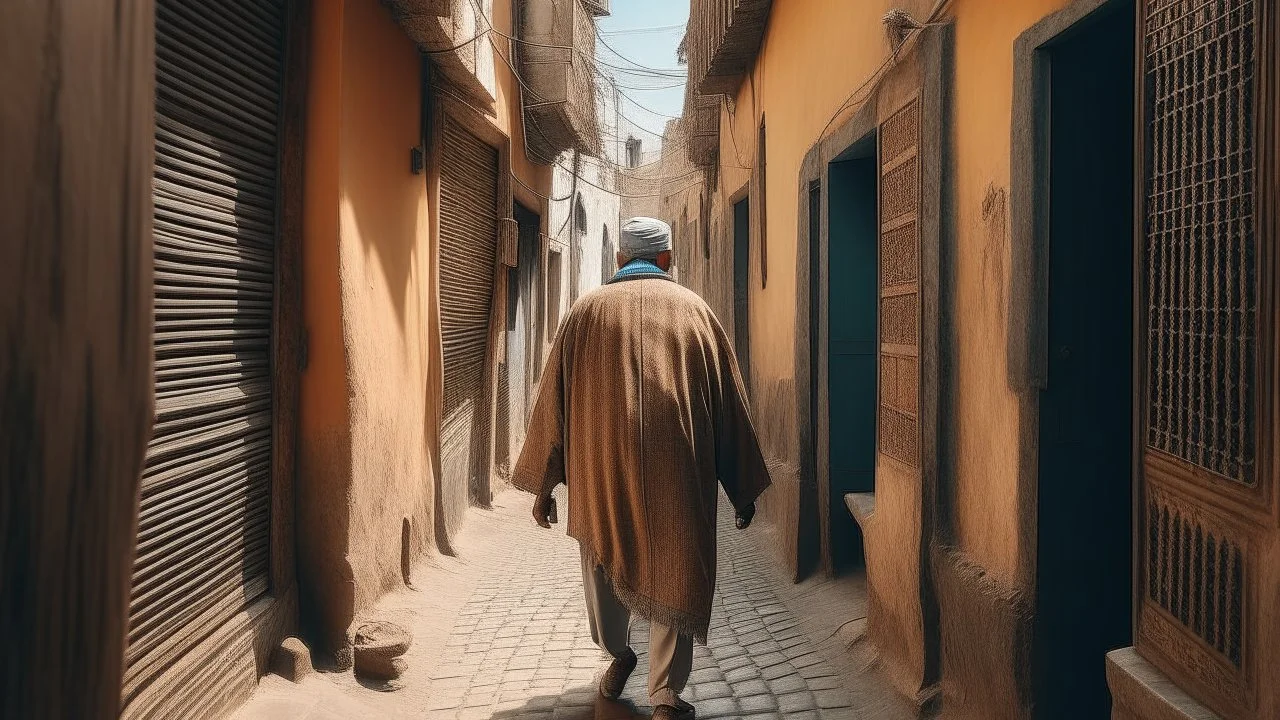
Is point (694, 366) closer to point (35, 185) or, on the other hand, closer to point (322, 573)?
point (322, 573)

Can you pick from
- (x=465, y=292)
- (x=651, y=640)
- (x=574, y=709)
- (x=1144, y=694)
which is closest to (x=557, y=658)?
(x=574, y=709)

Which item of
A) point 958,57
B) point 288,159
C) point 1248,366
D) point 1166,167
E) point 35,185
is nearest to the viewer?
point 35,185

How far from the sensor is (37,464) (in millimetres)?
607

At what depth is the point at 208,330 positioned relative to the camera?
371 cm

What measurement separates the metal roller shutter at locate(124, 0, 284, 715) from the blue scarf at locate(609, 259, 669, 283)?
141 cm

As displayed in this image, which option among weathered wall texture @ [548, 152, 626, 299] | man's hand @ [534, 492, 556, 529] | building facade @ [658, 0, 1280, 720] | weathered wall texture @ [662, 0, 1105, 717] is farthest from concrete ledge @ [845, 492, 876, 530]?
weathered wall texture @ [548, 152, 626, 299]

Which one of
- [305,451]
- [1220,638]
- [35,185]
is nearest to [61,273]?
[35,185]

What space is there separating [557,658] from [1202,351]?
3.37 metres

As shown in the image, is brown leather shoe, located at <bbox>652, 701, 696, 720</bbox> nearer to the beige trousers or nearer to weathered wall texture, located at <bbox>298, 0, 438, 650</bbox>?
the beige trousers

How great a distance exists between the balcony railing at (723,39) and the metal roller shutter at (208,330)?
4.72 meters

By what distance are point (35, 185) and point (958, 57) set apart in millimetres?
3664

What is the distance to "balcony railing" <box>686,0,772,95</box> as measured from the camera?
8258 millimetres

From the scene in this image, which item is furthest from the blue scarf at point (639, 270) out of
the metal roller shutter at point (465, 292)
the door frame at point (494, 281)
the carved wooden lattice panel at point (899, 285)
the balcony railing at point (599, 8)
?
the balcony railing at point (599, 8)

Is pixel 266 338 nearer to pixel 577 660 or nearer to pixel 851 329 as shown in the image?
pixel 577 660
